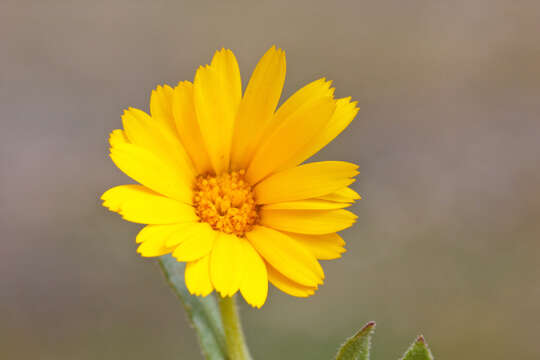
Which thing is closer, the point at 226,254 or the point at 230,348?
the point at 226,254

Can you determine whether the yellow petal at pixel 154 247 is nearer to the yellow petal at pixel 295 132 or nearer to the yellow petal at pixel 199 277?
the yellow petal at pixel 199 277

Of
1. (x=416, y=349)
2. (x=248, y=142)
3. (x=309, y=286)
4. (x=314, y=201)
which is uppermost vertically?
(x=248, y=142)

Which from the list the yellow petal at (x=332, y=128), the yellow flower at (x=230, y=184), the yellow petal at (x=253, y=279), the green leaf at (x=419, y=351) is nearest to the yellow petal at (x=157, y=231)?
the yellow flower at (x=230, y=184)

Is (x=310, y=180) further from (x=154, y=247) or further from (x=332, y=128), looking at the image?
(x=154, y=247)

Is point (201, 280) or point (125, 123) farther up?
point (125, 123)

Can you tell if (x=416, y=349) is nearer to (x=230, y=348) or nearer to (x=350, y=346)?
(x=350, y=346)

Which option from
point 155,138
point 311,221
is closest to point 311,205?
point 311,221

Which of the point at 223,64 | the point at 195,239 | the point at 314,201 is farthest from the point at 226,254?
the point at 223,64
